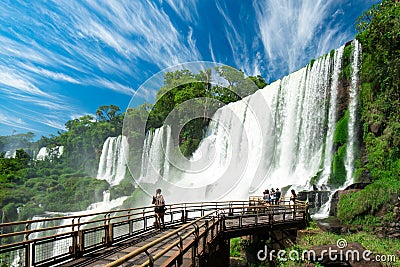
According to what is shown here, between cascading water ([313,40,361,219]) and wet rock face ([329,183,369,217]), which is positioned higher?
cascading water ([313,40,361,219])

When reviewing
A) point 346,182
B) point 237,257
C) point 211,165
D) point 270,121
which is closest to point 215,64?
point 211,165

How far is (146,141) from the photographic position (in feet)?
157

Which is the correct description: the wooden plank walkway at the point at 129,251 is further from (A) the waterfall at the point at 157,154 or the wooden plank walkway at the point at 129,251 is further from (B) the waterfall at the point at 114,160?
(B) the waterfall at the point at 114,160

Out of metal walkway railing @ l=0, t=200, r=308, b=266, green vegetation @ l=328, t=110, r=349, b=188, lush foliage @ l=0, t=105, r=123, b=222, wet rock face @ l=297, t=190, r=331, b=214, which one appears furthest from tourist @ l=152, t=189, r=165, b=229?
lush foliage @ l=0, t=105, r=123, b=222

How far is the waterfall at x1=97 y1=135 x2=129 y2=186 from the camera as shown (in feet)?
164

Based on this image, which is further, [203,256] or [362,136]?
[362,136]

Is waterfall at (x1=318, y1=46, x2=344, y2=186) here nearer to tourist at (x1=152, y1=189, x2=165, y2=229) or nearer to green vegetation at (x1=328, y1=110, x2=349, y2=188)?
green vegetation at (x1=328, y1=110, x2=349, y2=188)

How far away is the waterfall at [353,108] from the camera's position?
1980 centimetres

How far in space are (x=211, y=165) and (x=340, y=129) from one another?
16.3 metres

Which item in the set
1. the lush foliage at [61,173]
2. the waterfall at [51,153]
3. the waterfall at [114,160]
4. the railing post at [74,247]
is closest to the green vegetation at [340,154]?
the railing post at [74,247]

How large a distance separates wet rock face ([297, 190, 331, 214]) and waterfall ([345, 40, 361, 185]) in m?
3.82

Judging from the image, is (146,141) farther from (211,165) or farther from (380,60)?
(380,60)

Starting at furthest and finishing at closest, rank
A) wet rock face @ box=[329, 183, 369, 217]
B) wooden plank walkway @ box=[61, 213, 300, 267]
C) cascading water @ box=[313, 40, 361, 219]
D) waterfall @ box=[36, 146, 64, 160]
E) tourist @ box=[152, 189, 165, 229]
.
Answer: waterfall @ box=[36, 146, 64, 160] → cascading water @ box=[313, 40, 361, 219] → wet rock face @ box=[329, 183, 369, 217] → tourist @ box=[152, 189, 165, 229] → wooden plank walkway @ box=[61, 213, 300, 267]

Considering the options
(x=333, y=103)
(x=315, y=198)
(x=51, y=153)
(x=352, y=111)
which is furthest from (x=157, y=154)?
(x=51, y=153)
